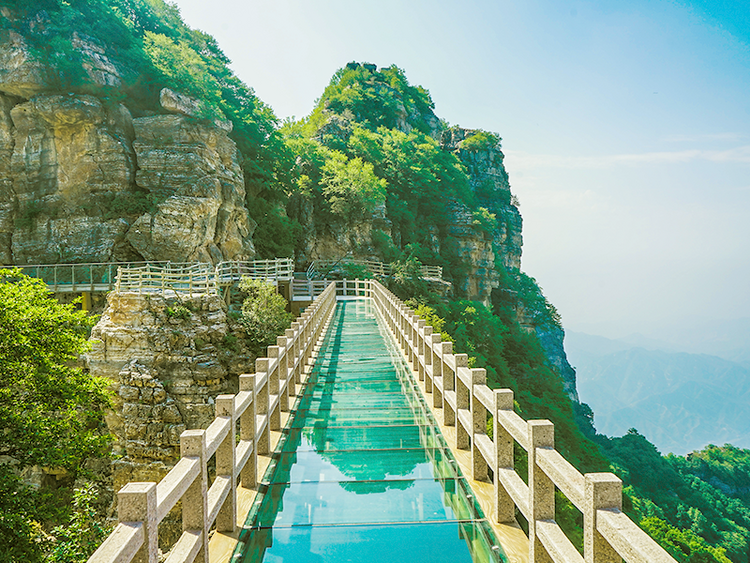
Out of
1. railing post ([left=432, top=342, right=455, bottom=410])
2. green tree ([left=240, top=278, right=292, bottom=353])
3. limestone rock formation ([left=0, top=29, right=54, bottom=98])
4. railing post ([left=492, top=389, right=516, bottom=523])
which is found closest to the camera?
railing post ([left=492, top=389, right=516, bottom=523])

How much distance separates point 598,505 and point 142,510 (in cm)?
207

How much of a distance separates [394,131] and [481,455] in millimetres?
54830

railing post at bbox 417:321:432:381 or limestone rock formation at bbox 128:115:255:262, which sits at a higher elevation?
limestone rock formation at bbox 128:115:255:262

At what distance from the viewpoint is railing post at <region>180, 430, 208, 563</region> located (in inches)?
109

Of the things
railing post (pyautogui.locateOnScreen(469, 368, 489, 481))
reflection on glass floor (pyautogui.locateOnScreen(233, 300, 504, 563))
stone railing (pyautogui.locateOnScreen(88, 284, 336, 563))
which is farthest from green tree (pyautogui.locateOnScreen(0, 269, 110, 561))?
railing post (pyautogui.locateOnScreen(469, 368, 489, 481))

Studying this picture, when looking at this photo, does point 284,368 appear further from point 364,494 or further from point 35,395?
point 35,395

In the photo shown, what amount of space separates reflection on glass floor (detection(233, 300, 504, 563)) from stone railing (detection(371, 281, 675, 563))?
38 cm

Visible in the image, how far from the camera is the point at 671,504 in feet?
132

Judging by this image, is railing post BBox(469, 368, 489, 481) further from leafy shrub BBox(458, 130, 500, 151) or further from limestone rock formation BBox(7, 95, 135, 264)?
leafy shrub BBox(458, 130, 500, 151)

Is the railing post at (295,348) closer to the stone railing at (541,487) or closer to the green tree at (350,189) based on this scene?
the stone railing at (541,487)

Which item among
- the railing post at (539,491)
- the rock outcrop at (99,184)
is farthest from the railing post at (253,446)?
the rock outcrop at (99,184)

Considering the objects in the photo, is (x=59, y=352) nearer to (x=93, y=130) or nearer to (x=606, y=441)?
(x=93, y=130)

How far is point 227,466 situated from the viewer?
3.45 m

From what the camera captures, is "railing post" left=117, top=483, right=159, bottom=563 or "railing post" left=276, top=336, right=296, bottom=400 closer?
"railing post" left=117, top=483, right=159, bottom=563
